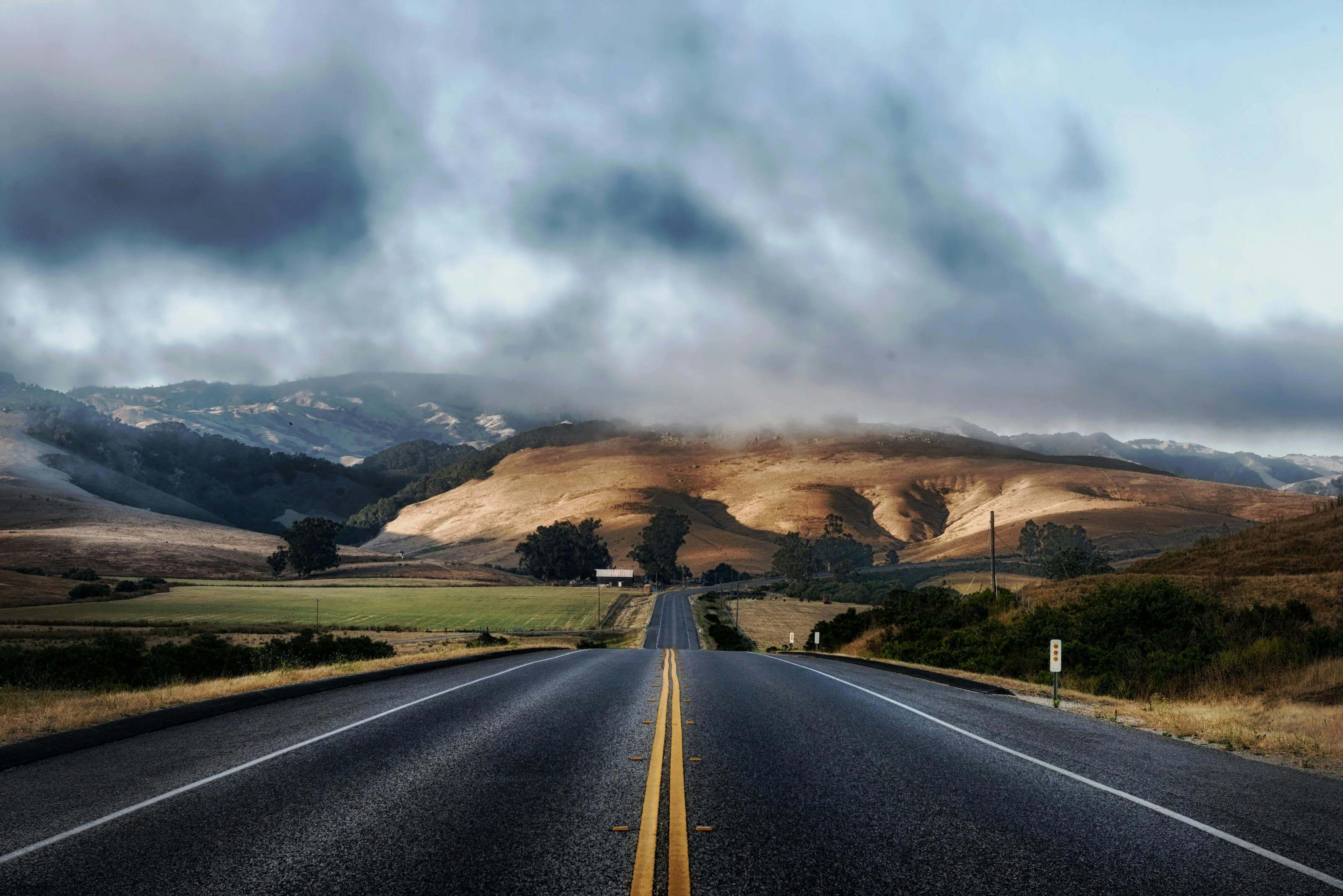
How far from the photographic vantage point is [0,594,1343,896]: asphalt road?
5.81m

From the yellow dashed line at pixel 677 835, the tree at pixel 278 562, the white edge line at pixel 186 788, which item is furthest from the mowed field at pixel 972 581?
the tree at pixel 278 562

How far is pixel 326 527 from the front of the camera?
185m

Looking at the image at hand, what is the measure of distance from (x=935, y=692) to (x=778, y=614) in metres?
94.2

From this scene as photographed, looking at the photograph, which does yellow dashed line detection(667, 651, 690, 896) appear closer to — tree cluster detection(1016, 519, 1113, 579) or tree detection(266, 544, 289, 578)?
tree cluster detection(1016, 519, 1113, 579)

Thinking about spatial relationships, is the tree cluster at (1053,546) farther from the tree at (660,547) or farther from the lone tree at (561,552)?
the lone tree at (561,552)

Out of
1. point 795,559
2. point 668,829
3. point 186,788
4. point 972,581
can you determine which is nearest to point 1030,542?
point 972,581

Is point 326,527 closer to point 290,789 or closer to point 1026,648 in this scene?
point 1026,648

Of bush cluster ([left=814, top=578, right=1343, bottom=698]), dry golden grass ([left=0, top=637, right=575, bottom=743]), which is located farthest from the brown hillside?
dry golden grass ([left=0, top=637, right=575, bottom=743])

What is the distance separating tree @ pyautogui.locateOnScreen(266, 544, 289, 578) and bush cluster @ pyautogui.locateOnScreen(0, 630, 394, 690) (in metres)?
159

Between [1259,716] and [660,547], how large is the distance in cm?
16973

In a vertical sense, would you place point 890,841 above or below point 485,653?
above

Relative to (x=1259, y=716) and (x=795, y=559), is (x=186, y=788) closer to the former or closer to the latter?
(x=1259, y=716)

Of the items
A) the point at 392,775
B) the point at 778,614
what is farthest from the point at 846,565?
the point at 392,775

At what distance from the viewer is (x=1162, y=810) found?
7.81m
